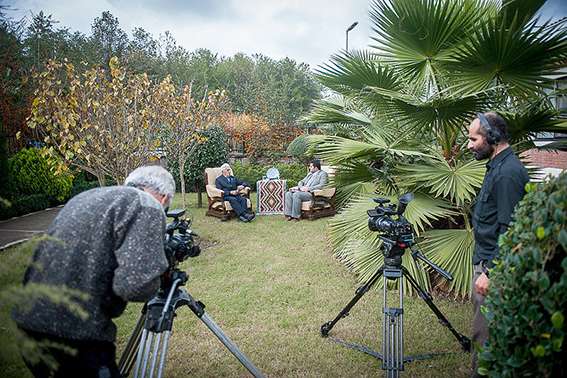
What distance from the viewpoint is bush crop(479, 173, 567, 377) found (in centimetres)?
126

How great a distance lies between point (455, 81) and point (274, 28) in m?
31.3

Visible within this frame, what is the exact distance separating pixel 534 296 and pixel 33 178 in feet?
34.9

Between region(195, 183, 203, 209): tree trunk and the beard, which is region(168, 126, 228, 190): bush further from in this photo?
the beard

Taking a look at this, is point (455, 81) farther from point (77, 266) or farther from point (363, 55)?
point (77, 266)

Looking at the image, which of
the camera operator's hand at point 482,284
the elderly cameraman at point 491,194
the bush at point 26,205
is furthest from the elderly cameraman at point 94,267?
the bush at point 26,205

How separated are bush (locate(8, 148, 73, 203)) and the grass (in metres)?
5.41

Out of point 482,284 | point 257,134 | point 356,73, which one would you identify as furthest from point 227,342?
point 257,134

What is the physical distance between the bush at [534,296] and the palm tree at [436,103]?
240 cm

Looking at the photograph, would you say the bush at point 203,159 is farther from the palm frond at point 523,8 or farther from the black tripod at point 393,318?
the black tripod at point 393,318

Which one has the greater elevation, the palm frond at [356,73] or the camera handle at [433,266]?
the palm frond at [356,73]

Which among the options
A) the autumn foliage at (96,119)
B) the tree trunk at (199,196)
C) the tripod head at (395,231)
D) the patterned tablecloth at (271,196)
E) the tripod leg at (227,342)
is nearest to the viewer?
the tripod leg at (227,342)

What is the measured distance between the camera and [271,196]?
9.99m

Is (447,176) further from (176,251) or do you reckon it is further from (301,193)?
(301,193)

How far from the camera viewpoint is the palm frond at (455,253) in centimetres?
417
